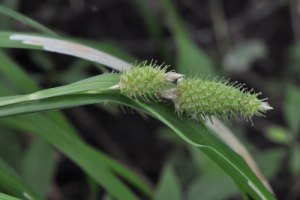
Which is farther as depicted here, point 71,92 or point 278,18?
point 278,18

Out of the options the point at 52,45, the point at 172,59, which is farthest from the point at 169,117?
the point at 172,59

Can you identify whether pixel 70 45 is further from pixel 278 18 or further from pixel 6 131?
pixel 278 18

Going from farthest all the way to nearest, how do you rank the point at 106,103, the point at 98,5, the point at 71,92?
the point at 98,5
the point at 106,103
the point at 71,92

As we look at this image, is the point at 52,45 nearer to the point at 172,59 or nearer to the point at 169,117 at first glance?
the point at 169,117

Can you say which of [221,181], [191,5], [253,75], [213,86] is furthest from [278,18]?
[213,86]

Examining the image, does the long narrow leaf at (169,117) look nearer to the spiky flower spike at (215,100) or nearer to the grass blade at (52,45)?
the spiky flower spike at (215,100)

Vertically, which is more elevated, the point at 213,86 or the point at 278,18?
the point at 278,18

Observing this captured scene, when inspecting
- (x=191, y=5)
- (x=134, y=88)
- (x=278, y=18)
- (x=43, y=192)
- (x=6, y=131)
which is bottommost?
(x=134, y=88)
